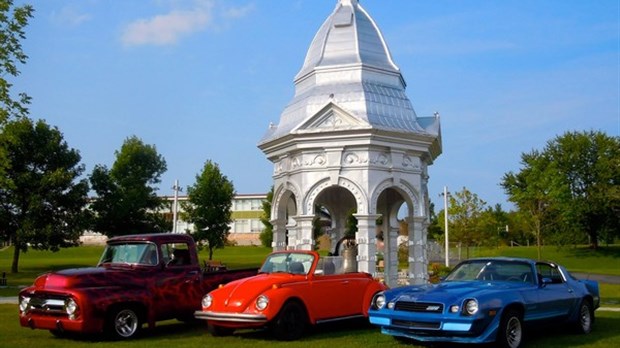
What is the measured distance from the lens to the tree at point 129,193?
153ft

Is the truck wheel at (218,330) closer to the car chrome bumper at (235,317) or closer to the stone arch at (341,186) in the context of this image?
the car chrome bumper at (235,317)

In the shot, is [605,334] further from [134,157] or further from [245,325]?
[134,157]

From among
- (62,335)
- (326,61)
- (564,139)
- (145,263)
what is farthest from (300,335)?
(564,139)

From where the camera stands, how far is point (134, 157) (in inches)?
1973

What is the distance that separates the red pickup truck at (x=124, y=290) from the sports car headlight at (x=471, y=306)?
18.8 feet

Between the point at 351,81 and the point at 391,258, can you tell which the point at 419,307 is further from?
the point at 391,258

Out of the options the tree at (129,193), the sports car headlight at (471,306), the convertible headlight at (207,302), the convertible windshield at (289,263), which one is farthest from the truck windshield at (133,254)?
the tree at (129,193)

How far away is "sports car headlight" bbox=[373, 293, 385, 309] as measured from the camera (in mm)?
10788

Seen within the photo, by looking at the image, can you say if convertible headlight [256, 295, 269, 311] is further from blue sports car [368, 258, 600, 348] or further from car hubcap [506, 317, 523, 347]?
car hubcap [506, 317, 523, 347]

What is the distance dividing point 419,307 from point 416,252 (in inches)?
308

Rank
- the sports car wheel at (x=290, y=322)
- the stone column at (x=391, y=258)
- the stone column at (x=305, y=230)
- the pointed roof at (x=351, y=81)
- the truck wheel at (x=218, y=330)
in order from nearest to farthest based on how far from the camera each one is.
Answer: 1. the sports car wheel at (x=290, y=322)
2. the truck wheel at (x=218, y=330)
3. the stone column at (x=305, y=230)
4. the pointed roof at (x=351, y=81)
5. the stone column at (x=391, y=258)

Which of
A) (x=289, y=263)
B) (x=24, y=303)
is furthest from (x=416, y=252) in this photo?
(x=24, y=303)

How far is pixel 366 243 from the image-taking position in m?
16.5

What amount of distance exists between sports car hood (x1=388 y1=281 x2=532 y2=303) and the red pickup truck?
442 centimetres
